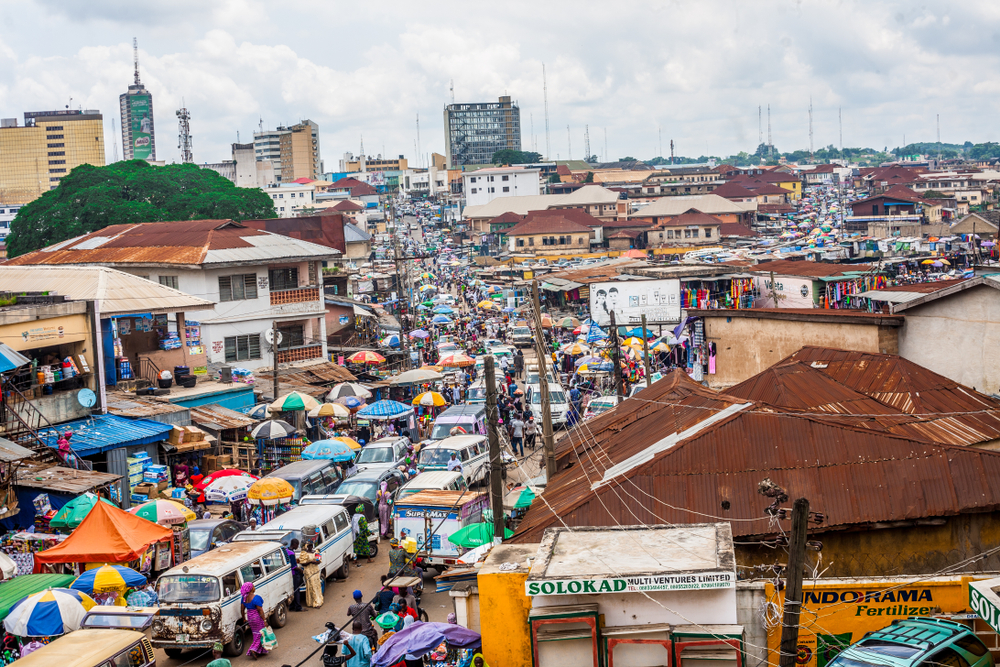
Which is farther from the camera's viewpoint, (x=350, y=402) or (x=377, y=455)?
(x=350, y=402)

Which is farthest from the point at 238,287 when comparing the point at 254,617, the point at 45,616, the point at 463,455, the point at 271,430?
the point at 45,616

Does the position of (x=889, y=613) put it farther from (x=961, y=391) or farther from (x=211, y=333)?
(x=211, y=333)

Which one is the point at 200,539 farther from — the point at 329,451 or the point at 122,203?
the point at 122,203

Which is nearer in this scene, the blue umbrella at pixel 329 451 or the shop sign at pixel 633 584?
the shop sign at pixel 633 584

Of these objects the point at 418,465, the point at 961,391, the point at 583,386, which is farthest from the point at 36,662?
the point at 583,386

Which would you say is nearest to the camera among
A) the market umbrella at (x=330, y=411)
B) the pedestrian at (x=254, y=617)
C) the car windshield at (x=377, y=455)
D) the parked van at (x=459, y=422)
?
the pedestrian at (x=254, y=617)

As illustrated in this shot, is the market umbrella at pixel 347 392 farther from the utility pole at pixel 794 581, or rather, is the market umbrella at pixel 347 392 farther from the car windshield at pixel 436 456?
the utility pole at pixel 794 581

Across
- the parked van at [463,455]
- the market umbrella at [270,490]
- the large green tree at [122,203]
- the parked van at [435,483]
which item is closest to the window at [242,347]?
the parked van at [463,455]
